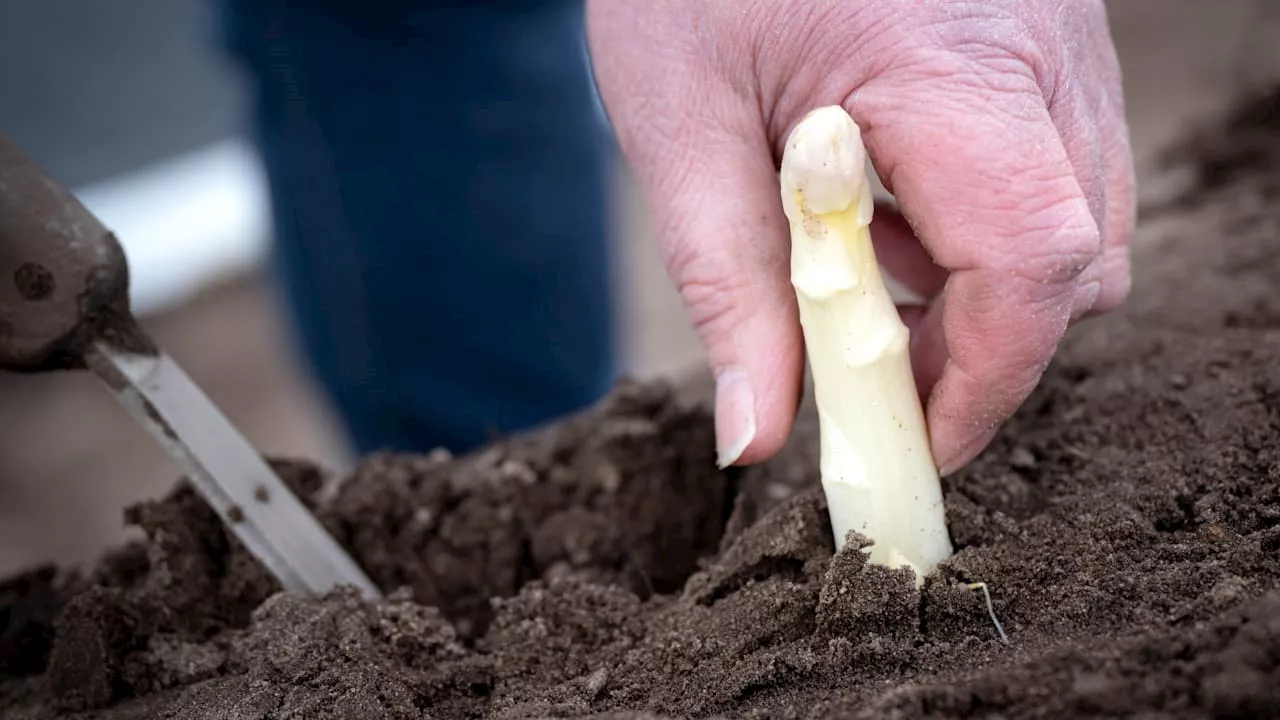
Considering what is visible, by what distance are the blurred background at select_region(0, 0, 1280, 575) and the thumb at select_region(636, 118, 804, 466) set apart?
1798 mm

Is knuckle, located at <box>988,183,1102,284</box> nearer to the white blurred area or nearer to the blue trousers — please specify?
Answer: the blue trousers

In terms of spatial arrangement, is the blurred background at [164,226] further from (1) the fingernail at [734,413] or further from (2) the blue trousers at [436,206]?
(1) the fingernail at [734,413]

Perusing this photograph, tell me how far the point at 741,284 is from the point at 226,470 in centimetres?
46

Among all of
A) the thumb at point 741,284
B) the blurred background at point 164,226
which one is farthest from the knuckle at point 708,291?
the blurred background at point 164,226

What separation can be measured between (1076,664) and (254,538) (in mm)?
669

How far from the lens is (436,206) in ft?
6.20

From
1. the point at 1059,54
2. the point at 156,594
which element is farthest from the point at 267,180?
the point at 1059,54

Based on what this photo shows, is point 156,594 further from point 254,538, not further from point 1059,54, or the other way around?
point 1059,54

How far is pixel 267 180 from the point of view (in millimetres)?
1967

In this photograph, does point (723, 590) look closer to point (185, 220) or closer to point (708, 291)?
point (708, 291)

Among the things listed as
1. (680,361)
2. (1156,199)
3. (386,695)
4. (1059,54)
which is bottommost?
(680,361)

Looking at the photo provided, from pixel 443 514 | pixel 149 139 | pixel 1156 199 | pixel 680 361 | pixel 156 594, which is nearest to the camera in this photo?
pixel 156 594

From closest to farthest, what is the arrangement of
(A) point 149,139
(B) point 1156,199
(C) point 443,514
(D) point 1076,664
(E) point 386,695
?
(D) point 1076,664
(E) point 386,695
(C) point 443,514
(B) point 1156,199
(A) point 149,139

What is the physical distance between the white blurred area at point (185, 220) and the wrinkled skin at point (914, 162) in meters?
2.45
